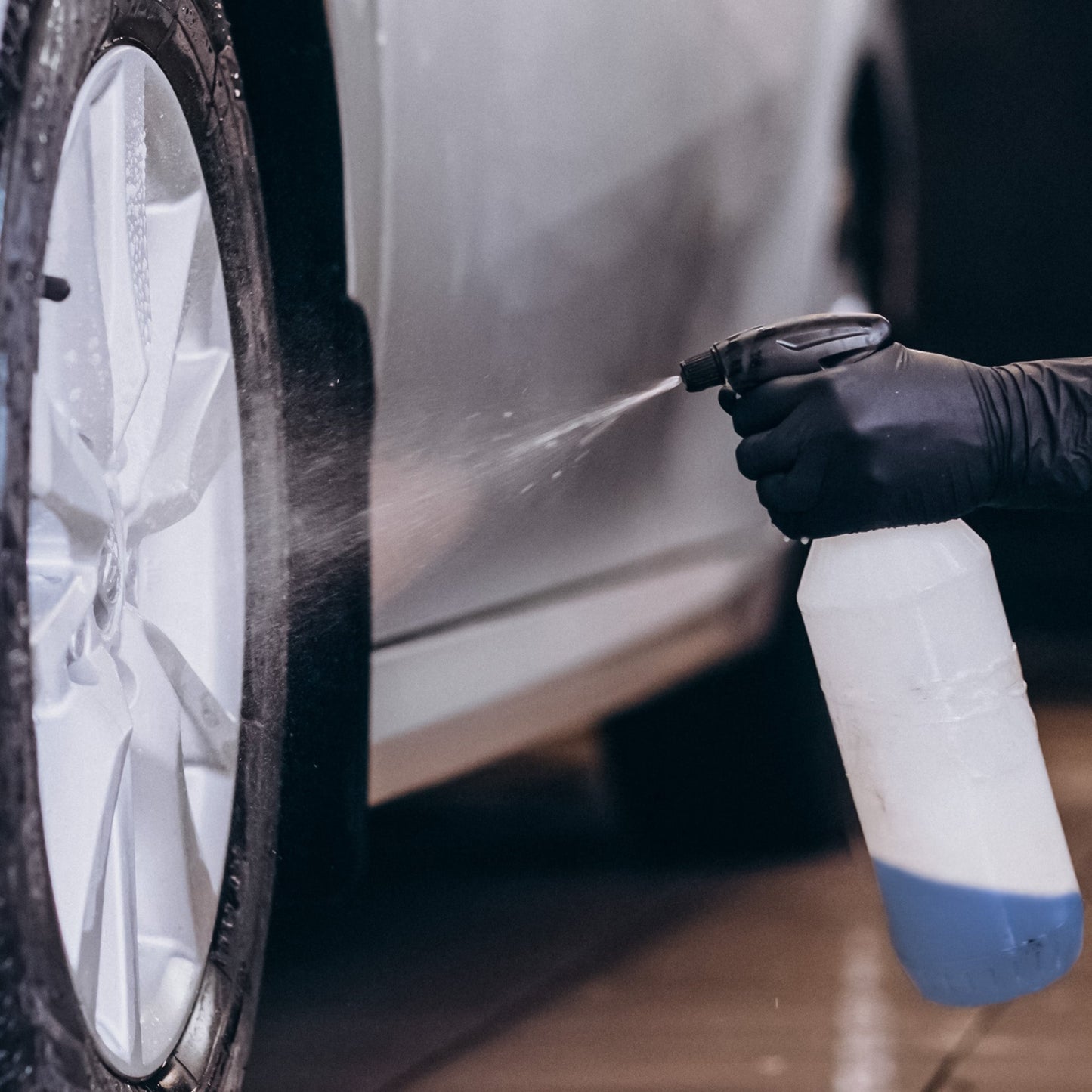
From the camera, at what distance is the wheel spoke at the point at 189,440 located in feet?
3.77

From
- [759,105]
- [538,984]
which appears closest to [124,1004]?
[538,984]

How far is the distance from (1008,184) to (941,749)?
106 inches

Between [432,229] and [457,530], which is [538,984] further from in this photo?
[432,229]

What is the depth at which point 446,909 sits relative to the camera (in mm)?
2082

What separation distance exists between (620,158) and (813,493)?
422 mm

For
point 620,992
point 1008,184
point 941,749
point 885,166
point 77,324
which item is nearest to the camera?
point 77,324

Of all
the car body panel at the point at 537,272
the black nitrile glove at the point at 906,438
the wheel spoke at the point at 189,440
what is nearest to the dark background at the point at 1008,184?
the car body panel at the point at 537,272

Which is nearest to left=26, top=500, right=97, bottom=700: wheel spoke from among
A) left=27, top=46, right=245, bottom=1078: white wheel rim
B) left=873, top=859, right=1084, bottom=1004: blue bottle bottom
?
left=27, top=46, right=245, bottom=1078: white wheel rim

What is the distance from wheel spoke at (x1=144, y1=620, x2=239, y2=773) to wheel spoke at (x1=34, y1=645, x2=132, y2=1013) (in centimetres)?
14

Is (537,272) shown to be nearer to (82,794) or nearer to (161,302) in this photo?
(161,302)

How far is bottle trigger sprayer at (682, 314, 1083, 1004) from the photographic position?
52.4 inches

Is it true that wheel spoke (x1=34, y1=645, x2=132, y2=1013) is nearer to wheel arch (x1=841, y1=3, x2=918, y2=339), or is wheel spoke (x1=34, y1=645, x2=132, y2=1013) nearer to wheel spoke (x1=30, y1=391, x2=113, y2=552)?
wheel spoke (x1=30, y1=391, x2=113, y2=552)

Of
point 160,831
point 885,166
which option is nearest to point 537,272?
point 160,831

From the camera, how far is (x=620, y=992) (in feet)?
5.63
